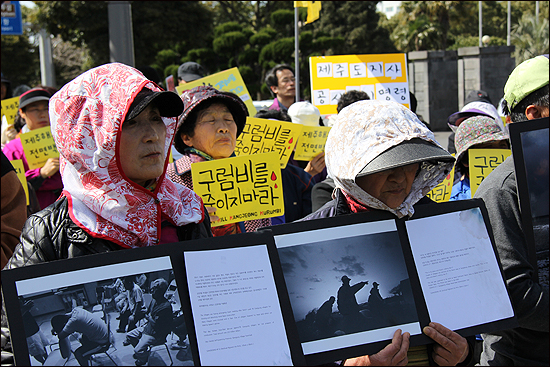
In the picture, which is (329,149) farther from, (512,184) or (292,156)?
(292,156)

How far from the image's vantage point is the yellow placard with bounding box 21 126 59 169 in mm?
4102

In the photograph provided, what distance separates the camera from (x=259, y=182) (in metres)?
3.04

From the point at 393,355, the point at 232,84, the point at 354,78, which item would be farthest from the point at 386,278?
the point at 354,78

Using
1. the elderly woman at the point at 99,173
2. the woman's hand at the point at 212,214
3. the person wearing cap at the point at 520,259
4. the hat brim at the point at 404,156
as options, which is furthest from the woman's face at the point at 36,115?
the person wearing cap at the point at 520,259

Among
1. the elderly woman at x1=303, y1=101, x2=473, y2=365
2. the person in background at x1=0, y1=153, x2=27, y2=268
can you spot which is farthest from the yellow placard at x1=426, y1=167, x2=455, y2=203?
the person in background at x1=0, y1=153, x2=27, y2=268

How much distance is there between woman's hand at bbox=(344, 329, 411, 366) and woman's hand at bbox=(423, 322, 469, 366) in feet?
0.31

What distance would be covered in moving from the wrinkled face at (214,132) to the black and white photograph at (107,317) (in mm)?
1495

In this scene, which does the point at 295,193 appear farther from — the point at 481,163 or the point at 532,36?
the point at 532,36

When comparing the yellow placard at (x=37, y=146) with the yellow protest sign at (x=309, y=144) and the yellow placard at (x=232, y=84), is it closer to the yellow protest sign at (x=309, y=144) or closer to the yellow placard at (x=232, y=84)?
the yellow placard at (x=232, y=84)

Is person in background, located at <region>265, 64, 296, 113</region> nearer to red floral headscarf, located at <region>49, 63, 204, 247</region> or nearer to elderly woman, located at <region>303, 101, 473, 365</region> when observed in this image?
elderly woman, located at <region>303, 101, 473, 365</region>

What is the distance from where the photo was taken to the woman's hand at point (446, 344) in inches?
67.0

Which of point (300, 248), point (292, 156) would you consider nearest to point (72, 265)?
point (300, 248)

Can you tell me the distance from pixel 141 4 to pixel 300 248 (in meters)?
22.6

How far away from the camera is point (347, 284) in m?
1.73
